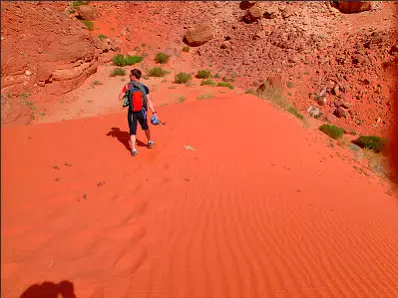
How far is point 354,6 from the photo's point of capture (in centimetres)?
1781

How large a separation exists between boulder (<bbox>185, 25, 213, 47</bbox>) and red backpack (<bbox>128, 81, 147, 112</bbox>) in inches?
637

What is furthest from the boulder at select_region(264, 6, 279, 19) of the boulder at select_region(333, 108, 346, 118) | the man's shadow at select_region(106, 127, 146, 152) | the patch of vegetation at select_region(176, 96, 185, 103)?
the man's shadow at select_region(106, 127, 146, 152)

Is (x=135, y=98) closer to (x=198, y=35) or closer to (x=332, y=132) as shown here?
(x=332, y=132)

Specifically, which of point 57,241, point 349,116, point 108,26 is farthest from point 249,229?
point 108,26

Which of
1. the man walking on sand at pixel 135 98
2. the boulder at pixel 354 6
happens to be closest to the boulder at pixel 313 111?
the boulder at pixel 354 6

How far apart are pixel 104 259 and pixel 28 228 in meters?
0.87

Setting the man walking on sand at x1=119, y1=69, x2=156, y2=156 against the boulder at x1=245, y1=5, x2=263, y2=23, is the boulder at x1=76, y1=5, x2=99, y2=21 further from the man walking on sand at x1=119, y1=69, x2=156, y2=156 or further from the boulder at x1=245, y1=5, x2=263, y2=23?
the man walking on sand at x1=119, y1=69, x2=156, y2=156

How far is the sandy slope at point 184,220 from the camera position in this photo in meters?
2.52

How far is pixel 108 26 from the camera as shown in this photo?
20.8 meters

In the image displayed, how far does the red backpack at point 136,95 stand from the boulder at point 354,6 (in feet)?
Answer: 62.0

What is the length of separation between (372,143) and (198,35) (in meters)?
13.7

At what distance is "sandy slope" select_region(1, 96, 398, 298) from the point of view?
8.28 ft

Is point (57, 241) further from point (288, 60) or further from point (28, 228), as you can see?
point (288, 60)

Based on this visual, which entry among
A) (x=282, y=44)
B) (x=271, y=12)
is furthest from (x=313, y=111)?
(x=271, y=12)
